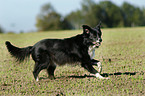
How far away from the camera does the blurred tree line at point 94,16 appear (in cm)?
8831

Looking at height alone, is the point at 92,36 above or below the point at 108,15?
below

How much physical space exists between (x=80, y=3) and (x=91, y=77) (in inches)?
3883

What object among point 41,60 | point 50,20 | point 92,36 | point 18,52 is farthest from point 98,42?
point 50,20

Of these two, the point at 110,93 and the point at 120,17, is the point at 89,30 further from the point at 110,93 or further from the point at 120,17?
the point at 120,17

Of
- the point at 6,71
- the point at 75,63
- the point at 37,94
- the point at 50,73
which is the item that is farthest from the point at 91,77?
the point at 6,71

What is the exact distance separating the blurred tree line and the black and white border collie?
76.6m

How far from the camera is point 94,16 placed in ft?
309

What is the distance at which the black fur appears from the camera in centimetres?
784

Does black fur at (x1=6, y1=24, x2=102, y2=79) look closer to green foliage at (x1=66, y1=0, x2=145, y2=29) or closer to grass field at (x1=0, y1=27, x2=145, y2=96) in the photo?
grass field at (x1=0, y1=27, x2=145, y2=96)

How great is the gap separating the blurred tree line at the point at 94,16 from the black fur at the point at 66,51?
3014 inches

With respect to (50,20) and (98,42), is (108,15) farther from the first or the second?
(98,42)

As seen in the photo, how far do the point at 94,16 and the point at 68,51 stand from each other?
288ft

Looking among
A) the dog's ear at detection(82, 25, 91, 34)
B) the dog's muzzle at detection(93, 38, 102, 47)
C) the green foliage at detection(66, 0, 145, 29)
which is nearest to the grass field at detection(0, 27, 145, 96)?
the dog's muzzle at detection(93, 38, 102, 47)

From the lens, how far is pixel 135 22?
10050 cm
